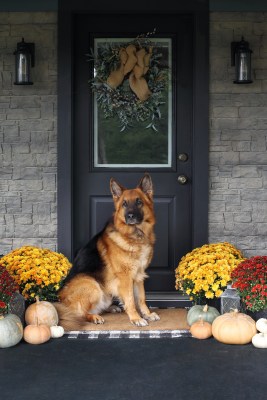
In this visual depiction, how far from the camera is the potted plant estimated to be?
4.59 m

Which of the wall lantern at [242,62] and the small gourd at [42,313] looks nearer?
the small gourd at [42,313]

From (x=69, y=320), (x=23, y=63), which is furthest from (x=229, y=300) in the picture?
(x=23, y=63)

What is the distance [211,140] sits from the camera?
18.7 feet

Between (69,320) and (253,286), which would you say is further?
(69,320)

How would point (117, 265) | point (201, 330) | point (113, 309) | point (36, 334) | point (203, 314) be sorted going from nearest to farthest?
point (36, 334), point (201, 330), point (203, 314), point (117, 265), point (113, 309)

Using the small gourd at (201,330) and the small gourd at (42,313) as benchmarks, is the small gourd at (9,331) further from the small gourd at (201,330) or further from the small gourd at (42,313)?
the small gourd at (201,330)

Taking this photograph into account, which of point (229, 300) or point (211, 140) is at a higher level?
point (211, 140)

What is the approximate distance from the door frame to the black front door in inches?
2.6

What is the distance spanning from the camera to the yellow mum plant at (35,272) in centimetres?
495

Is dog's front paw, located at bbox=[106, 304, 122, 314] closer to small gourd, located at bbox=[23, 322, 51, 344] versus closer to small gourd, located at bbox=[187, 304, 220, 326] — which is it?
small gourd, located at bbox=[187, 304, 220, 326]

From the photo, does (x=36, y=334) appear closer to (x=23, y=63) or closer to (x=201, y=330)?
(x=201, y=330)

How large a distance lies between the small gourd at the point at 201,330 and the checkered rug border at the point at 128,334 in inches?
4.5

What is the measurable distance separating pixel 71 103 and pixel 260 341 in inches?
103

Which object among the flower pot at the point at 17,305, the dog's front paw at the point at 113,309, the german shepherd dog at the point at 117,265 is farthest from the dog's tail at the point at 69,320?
the dog's front paw at the point at 113,309
